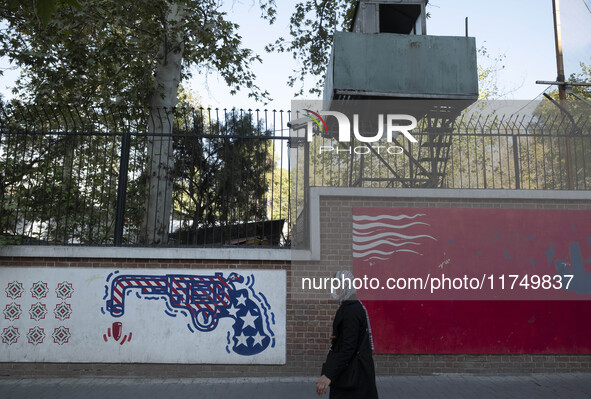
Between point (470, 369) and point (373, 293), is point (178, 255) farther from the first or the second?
point (470, 369)

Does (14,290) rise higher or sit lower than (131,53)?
lower

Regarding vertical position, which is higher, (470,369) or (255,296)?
(255,296)

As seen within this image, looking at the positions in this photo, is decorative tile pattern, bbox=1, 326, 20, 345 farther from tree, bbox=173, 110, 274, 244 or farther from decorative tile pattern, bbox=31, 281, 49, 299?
tree, bbox=173, 110, 274, 244

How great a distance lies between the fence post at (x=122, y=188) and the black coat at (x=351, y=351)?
432cm

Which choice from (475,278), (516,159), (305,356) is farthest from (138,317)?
(516,159)

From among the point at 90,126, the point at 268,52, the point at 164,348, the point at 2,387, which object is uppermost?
the point at 268,52

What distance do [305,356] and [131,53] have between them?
7.11 metres

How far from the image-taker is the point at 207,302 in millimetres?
6488

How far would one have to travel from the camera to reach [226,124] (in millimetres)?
7137

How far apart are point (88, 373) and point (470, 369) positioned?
5692 mm

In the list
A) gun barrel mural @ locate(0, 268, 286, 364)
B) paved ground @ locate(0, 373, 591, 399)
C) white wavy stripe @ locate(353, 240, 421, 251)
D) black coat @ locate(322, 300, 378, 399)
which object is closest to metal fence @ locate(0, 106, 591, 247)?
gun barrel mural @ locate(0, 268, 286, 364)

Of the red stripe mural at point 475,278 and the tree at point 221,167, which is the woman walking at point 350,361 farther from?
the tree at point 221,167

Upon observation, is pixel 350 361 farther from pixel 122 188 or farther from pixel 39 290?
pixel 39 290

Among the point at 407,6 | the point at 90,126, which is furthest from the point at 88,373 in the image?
the point at 407,6
